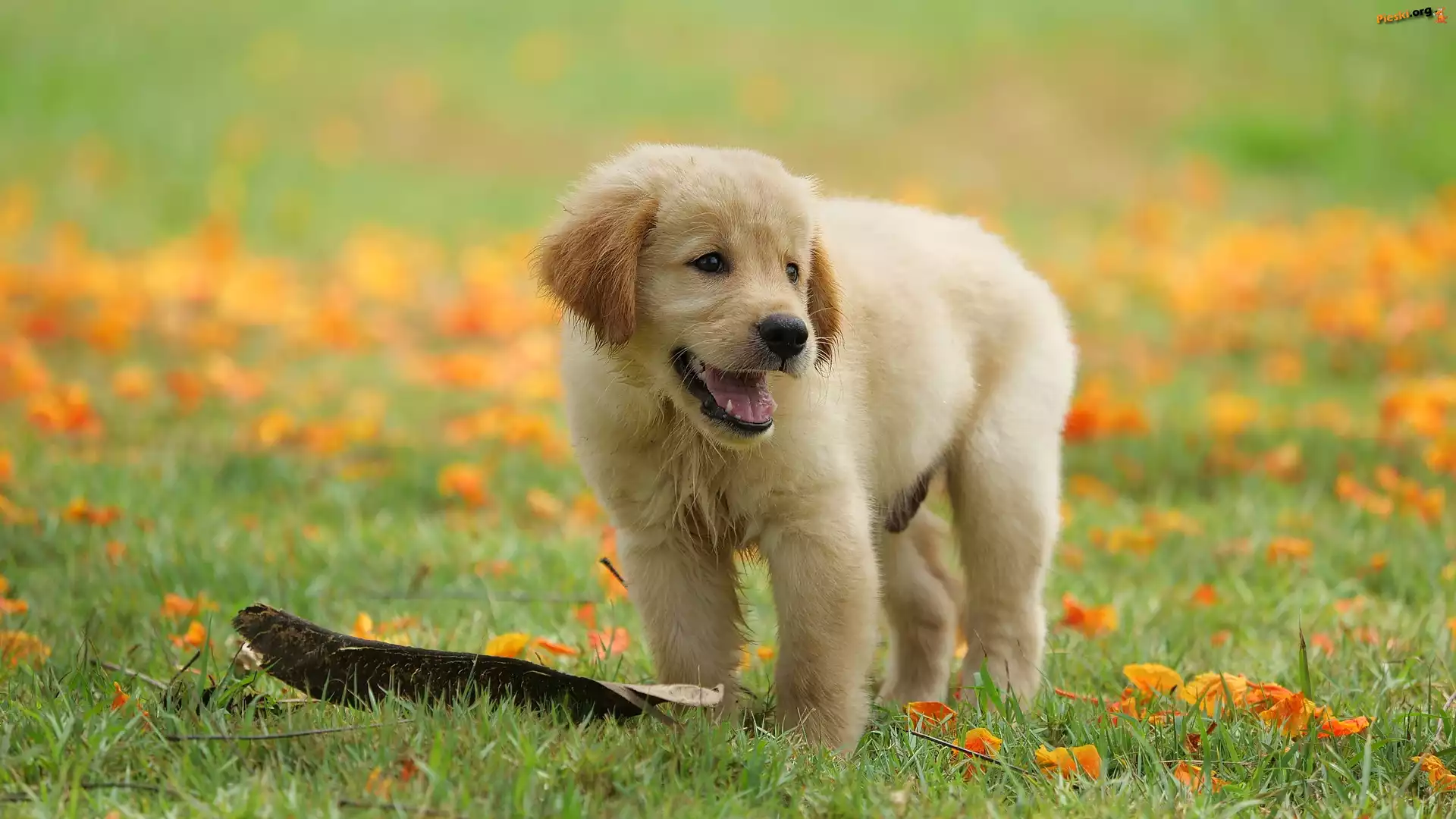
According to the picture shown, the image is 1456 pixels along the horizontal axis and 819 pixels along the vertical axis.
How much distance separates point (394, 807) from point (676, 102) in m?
11.2

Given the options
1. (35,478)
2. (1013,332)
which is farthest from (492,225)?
(1013,332)

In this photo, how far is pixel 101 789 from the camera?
2756 mm

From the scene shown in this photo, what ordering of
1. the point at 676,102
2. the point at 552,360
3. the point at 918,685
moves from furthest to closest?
the point at 676,102 < the point at 552,360 < the point at 918,685

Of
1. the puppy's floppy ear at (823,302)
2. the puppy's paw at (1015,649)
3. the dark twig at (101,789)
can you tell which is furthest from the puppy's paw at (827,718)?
the dark twig at (101,789)

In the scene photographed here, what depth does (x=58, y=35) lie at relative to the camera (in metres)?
13.3

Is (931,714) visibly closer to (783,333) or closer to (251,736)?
(783,333)

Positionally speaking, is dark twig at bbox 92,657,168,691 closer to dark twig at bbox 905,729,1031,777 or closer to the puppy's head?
the puppy's head

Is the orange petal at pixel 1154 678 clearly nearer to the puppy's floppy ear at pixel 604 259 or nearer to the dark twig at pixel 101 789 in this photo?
the puppy's floppy ear at pixel 604 259

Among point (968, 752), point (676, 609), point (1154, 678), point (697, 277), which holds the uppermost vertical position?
point (697, 277)

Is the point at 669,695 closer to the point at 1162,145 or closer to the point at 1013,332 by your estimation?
the point at 1013,332

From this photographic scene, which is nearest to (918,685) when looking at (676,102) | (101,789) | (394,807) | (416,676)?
(416,676)

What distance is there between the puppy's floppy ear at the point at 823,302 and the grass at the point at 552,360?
35.8 inches

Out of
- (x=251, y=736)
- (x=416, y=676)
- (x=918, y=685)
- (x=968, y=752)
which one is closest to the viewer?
(x=251, y=736)

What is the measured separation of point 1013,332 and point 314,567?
92.8 inches
